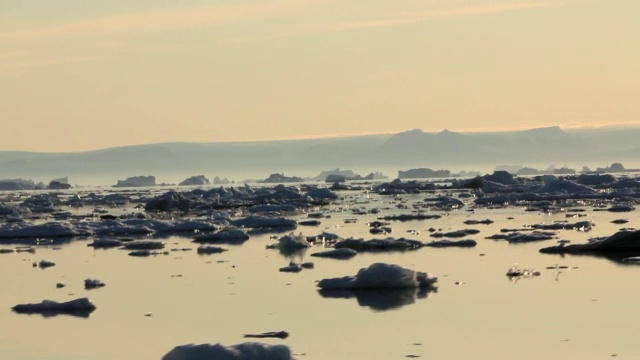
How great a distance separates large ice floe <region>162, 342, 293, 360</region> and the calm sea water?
695 mm

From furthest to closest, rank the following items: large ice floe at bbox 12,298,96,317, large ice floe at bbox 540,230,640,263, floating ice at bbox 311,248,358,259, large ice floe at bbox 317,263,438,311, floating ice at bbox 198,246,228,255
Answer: floating ice at bbox 198,246,228,255, floating ice at bbox 311,248,358,259, large ice floe at bbox 540,230,640,263, large ice floe at bbox 317,263,438,311, large ice floe at bbox 12,298,96,317

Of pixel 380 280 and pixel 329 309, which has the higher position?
pixel 380 280

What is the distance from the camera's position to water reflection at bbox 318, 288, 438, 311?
50.2 feet

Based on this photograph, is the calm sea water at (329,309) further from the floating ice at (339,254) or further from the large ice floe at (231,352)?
the large ice floe at (231,352)

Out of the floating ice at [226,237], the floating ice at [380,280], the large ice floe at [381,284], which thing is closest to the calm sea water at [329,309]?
the large ice floe at [381,284]

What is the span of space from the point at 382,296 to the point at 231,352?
512 centimetres

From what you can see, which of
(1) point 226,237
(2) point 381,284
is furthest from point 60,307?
(1) point 226,237

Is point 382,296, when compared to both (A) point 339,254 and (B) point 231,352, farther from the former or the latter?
(A) point 339,254

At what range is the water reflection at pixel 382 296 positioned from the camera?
50.2ft

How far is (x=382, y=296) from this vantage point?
16.1m

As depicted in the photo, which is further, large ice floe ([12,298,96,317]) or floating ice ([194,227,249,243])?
floating ice ([194,227,249,243])

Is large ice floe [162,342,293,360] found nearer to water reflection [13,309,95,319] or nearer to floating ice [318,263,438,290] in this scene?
water reflection [13,309,95,319]

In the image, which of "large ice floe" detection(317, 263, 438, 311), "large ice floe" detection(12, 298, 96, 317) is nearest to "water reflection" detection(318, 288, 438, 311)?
"large ice floe" detection(317, 263, 438, 311)

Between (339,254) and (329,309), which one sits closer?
(329,309)
